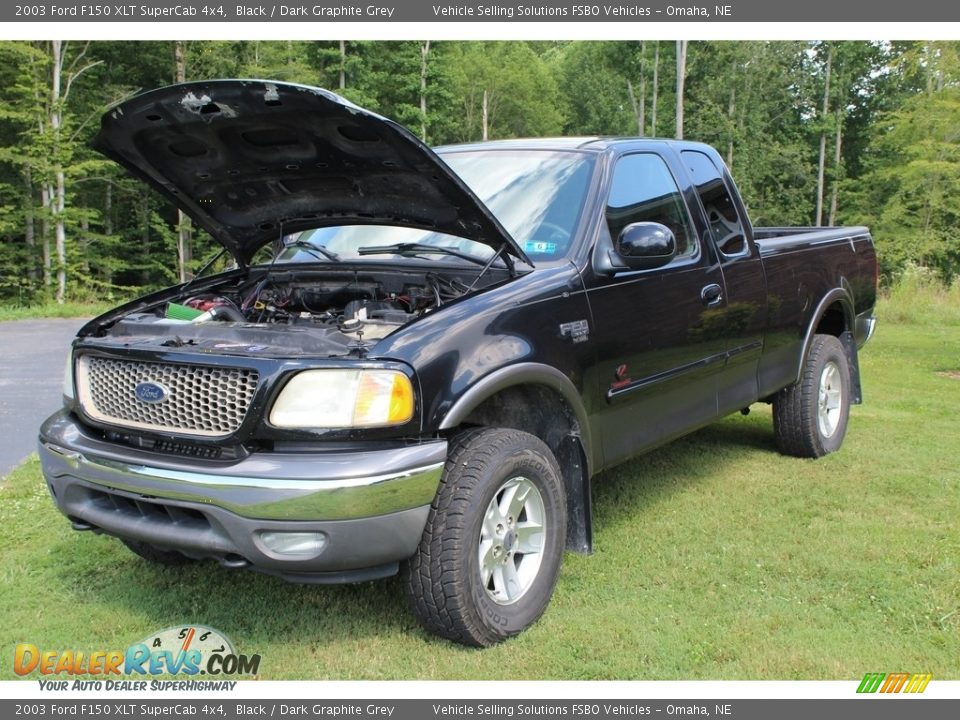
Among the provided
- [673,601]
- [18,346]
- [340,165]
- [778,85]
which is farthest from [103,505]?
[778,85]

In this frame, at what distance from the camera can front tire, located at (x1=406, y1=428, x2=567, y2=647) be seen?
292cm

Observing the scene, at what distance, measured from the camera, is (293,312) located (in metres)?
3.93

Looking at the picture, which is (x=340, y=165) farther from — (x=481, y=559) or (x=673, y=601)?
(x=673, y=601)

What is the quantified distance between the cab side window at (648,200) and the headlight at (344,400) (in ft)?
5.11

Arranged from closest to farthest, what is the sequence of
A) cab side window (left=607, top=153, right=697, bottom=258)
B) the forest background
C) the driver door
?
1. the driver door
2. cab side window (left=607, top=153, right=697, bottom=258)
3. the forest background

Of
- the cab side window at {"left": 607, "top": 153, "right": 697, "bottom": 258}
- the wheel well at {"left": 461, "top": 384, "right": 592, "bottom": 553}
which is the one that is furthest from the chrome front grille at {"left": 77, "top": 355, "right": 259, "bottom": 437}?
the cab side window at {"left": 607, "top": 153, "right": 697, "bottom": 258}

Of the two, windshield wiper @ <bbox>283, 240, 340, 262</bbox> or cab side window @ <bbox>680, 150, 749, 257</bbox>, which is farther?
cab side window @ <bbox>680, 150, 749, 257</bbox>

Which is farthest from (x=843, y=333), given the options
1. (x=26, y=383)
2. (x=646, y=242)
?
(x=26, y=383)

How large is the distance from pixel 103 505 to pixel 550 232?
2143 mm

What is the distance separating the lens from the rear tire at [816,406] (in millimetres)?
5574

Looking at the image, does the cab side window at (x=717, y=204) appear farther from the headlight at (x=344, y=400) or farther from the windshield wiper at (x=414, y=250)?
the headlight at (x=344, y=400)

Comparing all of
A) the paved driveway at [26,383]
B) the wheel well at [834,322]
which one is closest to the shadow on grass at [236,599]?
the paved driveway at [26,383]

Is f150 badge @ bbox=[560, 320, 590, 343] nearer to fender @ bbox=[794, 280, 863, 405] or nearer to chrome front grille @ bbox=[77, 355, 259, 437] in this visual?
chrome front grille @ bbox=[77, 355, 259, 437]

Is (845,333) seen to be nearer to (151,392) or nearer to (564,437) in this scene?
(564,437)
